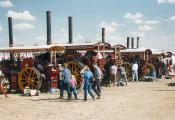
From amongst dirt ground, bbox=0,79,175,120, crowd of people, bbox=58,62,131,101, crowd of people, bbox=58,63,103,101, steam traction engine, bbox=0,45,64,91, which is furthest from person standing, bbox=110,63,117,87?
crowd of people, bbox=58,63,103,101

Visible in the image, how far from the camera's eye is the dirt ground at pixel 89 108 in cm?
1069

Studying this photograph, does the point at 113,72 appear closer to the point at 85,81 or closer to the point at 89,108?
the point at 85,81

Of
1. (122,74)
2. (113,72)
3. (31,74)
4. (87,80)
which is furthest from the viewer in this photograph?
(122,74)

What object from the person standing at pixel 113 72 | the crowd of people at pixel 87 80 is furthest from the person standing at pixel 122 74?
the crowd of people at pixel 87 80

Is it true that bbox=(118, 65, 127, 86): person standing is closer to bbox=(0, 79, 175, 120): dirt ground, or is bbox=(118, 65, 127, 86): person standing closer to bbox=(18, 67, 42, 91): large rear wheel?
bbox=(0, 79, 175, 120): dirt ground

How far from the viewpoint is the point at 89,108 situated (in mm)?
12305

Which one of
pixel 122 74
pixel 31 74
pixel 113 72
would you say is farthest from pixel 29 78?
pixel 122 74

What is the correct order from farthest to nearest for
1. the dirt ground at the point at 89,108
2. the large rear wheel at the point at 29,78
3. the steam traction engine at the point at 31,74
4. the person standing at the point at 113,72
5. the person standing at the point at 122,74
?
the person standing at the point at 122,74 → the person standing at the point at 113,72 → the steam traction engine at the point at 31,74 → the large rear wheel at the point at 29,78 → the dirt ground at the point at 89,108

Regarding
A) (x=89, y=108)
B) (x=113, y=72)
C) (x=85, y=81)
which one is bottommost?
(x=89, y=108)

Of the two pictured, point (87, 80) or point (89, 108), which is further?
point (87, 80)

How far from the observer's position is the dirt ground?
10688mm

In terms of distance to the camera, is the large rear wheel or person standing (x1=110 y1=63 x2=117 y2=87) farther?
person standing (x1=110 y1=63 x2=117 y2=87)

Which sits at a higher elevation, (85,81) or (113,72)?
(113,72)

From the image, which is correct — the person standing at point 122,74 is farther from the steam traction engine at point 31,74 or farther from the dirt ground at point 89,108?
the dirt ground at point 89,108
